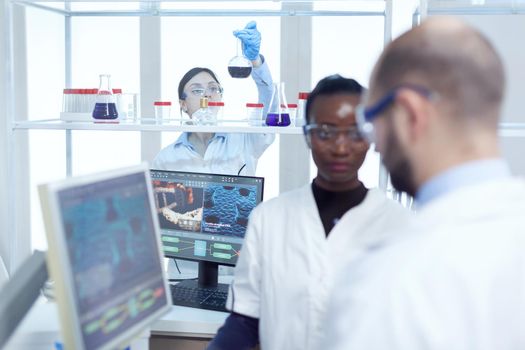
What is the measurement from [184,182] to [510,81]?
72.4 inches

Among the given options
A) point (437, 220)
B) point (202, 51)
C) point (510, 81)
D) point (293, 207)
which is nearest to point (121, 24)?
point (202, 51)

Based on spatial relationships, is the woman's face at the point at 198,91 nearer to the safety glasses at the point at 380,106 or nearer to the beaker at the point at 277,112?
the beaker at the point at 277,112

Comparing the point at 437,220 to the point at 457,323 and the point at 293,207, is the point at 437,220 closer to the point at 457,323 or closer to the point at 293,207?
the point at 457,323

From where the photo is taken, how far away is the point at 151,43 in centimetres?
388

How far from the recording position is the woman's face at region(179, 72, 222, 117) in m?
2.94

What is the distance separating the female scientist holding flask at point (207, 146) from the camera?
2836 millimetres

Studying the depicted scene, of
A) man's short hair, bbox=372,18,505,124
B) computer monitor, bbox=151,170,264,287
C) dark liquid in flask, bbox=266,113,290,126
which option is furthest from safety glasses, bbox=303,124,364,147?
dark liquid in flask, bbox=266,113,290,126

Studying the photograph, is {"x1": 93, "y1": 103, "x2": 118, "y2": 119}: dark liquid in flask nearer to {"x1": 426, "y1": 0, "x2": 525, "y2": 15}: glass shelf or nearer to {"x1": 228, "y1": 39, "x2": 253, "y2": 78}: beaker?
{"x1": 228, "y1": 39, "x2": 253, "y2": 78}: beaker

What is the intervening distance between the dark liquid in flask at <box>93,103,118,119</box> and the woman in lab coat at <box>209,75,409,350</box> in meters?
1.06

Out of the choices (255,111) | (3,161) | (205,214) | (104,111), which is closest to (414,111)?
(205,214)

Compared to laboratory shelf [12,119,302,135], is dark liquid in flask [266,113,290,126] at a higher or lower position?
higher

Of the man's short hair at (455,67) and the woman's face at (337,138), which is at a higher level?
the man's short hair at (455,67)

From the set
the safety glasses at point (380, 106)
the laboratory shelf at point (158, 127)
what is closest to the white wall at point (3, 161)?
the laboratory shelf at point (158, 127)

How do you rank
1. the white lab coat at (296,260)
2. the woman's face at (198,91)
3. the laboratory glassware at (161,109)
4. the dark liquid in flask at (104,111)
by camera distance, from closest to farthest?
the white lab coat at (296,260), the dark liquid in flask at (104,111), the laboratory glassware at (161,109), the woman's face at (198,91)
